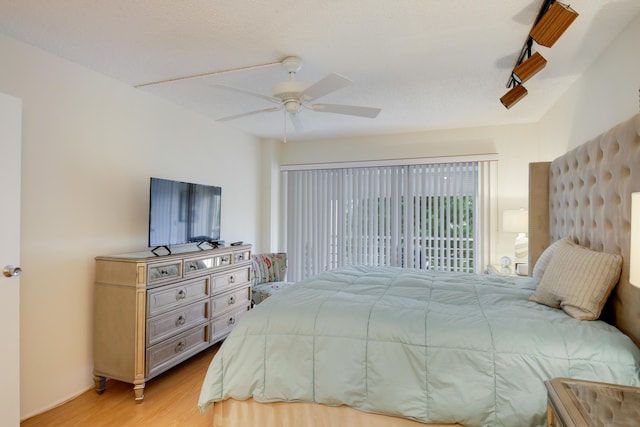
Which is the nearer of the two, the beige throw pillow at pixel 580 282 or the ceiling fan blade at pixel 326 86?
the beige throw pillow at pixel 580 282

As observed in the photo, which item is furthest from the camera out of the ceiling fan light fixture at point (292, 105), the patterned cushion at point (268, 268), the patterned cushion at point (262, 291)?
the patterned cushion at point (268, 268)

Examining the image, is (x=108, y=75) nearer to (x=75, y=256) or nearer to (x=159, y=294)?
(x=75, y=256)

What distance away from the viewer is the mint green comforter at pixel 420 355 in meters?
1.43

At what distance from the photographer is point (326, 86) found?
2.05m

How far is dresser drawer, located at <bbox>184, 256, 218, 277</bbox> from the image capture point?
2.81 metres

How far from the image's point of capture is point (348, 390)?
1.64 metres

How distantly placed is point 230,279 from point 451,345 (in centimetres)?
238

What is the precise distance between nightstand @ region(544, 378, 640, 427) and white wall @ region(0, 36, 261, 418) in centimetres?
299

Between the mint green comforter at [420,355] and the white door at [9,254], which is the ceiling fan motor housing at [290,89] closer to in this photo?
the mint green comforter at [420,355]

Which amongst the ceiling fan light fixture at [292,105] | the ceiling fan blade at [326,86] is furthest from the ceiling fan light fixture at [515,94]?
the ceiling fan light fixture at [292,105]

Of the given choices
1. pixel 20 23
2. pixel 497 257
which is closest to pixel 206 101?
pixel 20 23

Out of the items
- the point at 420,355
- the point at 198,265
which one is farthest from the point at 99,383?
the point at 420,355

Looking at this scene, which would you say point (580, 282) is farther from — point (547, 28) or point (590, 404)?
point (547, 28)

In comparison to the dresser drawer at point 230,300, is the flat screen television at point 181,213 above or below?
above
